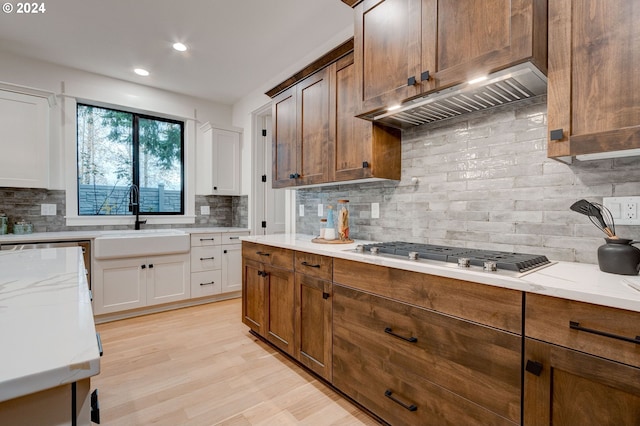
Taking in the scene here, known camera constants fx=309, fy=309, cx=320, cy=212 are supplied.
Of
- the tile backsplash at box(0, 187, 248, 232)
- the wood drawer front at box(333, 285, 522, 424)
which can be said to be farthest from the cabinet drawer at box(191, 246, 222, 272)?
the wood drawer front at box(333, 285, 522, 424)

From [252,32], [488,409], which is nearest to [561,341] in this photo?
[488,409]

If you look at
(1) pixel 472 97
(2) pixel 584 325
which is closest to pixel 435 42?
(1) pixel 472 97

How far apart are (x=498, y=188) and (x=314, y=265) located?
1.17 meters

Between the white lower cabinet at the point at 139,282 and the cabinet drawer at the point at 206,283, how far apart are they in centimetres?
8

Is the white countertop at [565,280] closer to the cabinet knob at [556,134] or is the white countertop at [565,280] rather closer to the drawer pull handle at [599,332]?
the drawer pull handle at [599,332]

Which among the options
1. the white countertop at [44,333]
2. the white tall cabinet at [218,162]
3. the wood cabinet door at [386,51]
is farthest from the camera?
the white tall cabinet at [218,162]

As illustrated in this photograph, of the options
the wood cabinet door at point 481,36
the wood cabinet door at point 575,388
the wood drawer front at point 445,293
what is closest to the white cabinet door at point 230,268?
the wood drawer front at point 445,293

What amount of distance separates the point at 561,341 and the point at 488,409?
40 cm

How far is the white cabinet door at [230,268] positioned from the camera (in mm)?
3936

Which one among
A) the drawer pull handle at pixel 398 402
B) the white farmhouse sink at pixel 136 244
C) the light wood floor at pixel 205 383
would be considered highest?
the white farmhouse sink at pixel 136 244

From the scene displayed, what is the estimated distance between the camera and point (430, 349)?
1.37m

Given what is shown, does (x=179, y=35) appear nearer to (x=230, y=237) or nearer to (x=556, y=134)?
(x=230, y=237)

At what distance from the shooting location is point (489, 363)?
3.82ft

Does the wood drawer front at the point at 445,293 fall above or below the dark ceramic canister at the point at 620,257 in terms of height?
below
